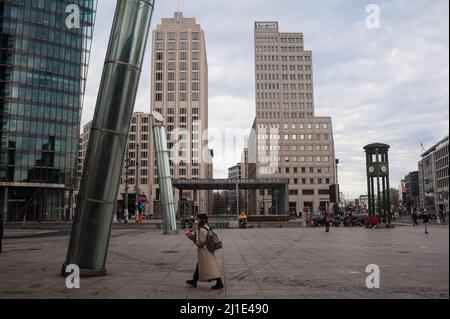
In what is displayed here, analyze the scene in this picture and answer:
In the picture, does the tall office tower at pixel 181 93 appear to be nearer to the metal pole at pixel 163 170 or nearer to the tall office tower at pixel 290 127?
the tall office tower at pixel 290 127

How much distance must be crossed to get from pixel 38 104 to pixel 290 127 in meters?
79.4

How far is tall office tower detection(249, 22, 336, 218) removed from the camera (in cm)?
12381

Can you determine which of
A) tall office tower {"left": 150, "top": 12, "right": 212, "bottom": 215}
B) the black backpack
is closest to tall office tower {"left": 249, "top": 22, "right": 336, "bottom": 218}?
tall office tower {"left": 150, "top": 12, "right": 212, "bottom": 215}

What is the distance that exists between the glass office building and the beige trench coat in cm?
6431

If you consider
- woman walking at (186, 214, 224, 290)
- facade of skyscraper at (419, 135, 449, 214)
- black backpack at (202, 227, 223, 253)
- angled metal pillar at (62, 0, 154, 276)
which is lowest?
woman walking at (186, 214, 224, 290)

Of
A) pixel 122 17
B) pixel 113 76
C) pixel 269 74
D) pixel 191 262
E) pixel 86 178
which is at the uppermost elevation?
pixel 269 74

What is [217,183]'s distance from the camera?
59.6m

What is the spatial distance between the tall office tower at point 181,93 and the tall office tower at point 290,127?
18923mm

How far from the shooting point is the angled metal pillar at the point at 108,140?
33.7 feet

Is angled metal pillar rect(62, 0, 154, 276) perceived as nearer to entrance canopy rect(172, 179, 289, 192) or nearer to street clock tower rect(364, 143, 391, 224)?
street clock tower rect(364, 143, 391, 224)

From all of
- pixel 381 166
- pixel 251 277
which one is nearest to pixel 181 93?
pixel 381 166
